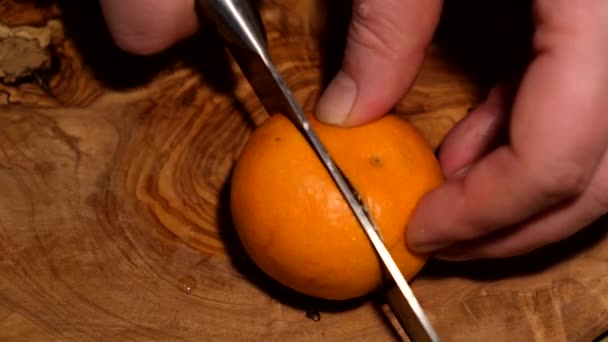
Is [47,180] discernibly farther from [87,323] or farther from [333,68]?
[333,68]

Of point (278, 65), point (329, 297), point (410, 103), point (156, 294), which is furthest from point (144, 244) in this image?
point (410, 103)

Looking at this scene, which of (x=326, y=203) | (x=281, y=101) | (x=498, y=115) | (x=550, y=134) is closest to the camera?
(x=550, y=134)

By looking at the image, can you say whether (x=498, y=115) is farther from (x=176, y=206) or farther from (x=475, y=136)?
(x=176, y=206)

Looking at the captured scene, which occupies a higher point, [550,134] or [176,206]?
[550,134]

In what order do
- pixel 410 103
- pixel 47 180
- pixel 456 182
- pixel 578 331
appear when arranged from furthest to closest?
pixel 410 103
pixel 47 180
pixel 578 331
pixel 456 182

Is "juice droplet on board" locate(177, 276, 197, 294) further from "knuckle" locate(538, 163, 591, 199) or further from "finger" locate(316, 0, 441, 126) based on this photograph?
"knuckle" locate(538, 163, 591, 199)

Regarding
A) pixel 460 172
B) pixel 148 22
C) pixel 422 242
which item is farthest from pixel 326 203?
pixel 148 22
